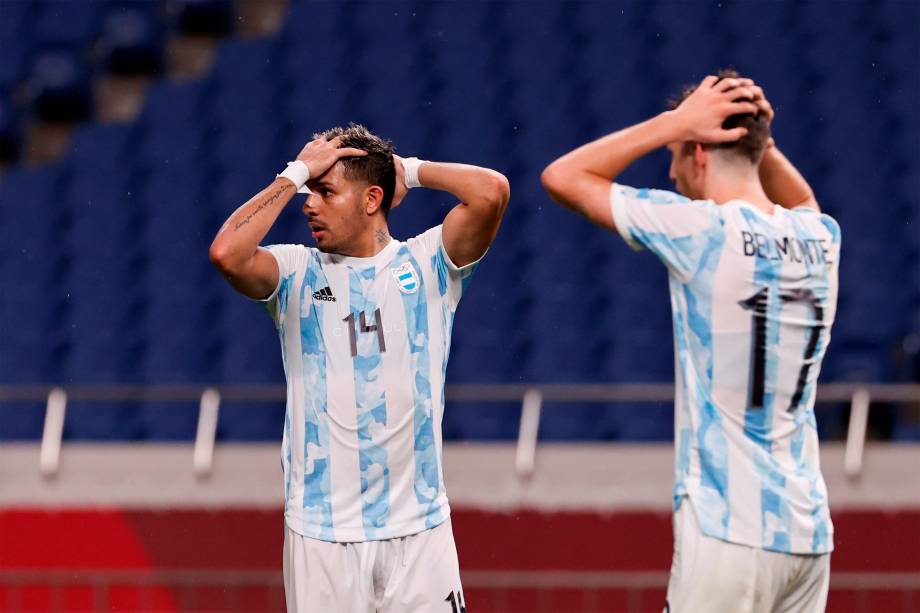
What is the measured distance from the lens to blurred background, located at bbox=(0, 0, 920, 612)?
8391 mm

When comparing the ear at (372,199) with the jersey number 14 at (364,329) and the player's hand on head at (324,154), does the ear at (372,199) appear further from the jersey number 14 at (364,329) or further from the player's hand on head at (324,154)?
the jersey number 14 at (364,329)

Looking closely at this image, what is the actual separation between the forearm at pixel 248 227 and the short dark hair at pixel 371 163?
0.25 meters

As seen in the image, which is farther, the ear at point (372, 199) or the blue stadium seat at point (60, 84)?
the blue stadium seat at point (60, 84)

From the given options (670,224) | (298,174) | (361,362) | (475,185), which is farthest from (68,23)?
(670,224)

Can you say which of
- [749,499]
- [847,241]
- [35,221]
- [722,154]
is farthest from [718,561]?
[35,221]

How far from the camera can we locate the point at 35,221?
11938mm

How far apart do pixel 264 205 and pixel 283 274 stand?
258mm

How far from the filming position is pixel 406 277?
4.73 meters

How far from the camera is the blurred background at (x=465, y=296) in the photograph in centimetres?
839

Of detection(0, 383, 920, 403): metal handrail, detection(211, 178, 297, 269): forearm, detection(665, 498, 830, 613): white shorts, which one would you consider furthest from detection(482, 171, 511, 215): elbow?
detection(0, 383, 920, 403): metal handrail

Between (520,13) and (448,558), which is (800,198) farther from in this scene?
(520,13)

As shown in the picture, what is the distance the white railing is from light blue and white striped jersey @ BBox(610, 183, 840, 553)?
4.78 meters

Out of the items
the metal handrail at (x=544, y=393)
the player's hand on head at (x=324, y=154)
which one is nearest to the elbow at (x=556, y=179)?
the player's hand on head at (x=324, y=154)

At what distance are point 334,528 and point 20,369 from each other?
23.9 ft
